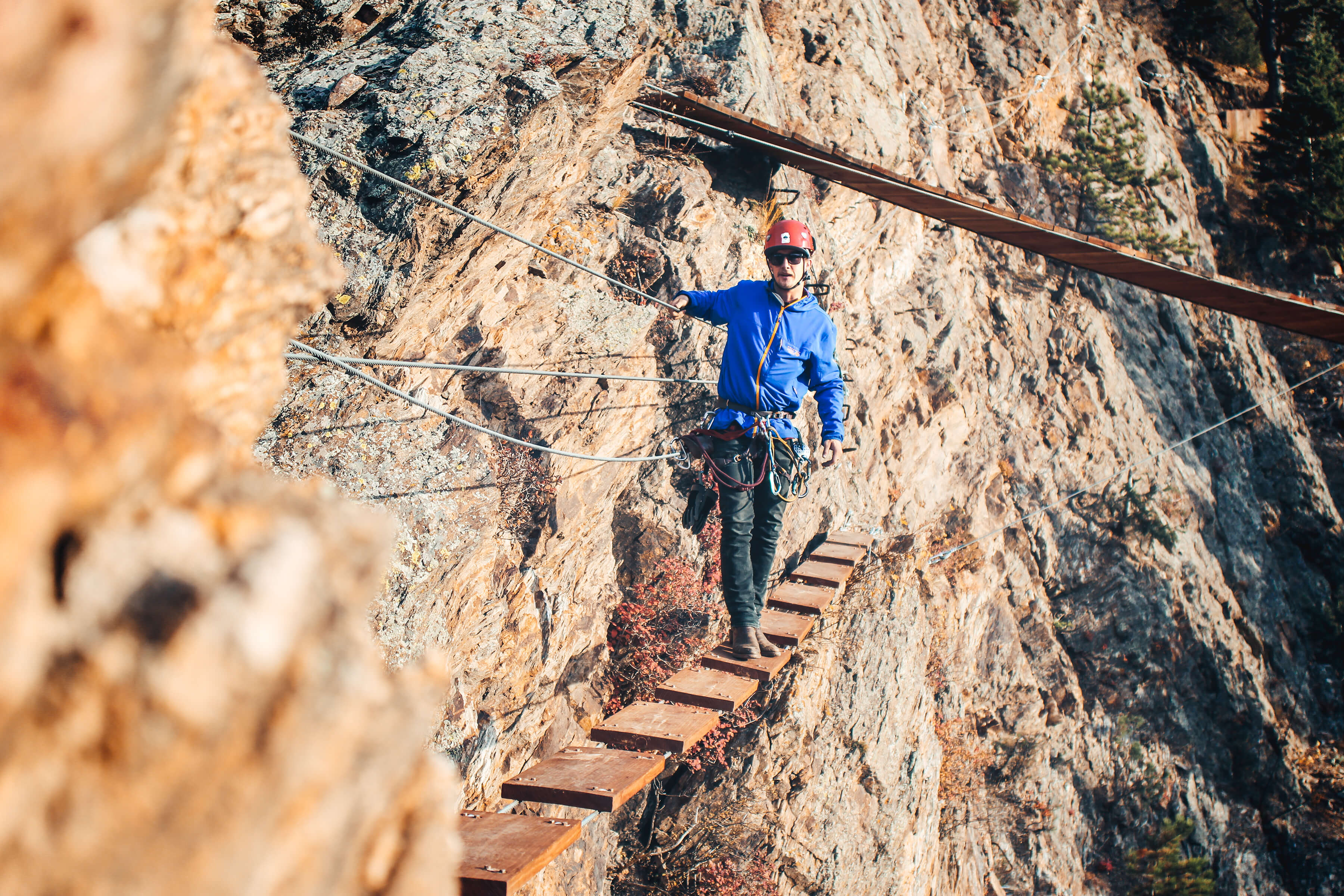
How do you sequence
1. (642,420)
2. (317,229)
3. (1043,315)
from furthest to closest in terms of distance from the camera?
(1043,315) → (642,420) → (317,229)

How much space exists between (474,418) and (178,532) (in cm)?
468

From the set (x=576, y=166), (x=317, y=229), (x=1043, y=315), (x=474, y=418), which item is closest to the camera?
(x=317, y=229)

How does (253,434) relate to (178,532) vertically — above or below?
above

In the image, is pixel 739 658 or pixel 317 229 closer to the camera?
pixel 317 229

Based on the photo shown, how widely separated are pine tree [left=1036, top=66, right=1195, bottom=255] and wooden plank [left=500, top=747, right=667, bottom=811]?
14.3m

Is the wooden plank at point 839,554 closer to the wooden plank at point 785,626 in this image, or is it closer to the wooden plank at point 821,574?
the wooden plank at point 821,574

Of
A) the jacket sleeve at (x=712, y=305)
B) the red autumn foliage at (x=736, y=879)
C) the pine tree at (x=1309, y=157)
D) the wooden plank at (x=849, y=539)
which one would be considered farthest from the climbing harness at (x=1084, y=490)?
the pine tree at (x=1309, y=157)

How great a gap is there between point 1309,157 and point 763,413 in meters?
21.4

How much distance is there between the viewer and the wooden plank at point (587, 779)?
3771mm

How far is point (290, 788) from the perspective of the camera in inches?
41.3

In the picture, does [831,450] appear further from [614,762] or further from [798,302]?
[614,762]

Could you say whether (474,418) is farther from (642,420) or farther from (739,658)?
(739,658)

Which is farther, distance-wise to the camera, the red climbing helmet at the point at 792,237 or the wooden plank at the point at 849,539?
the wooden plank at the point at 849,539

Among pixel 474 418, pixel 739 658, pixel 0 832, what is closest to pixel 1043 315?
pixel 739 658
